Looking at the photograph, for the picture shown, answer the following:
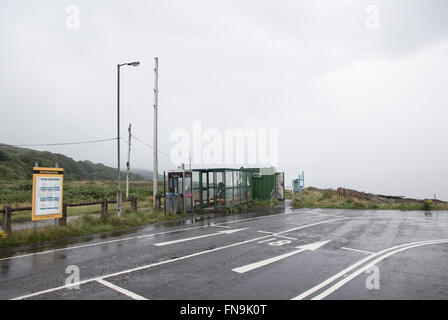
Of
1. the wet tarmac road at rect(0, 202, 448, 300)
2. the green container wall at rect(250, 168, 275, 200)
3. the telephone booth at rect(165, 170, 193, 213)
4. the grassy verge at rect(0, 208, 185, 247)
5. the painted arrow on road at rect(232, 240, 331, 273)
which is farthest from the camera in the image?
the green container wall at rect(250, 168, 275, 200)

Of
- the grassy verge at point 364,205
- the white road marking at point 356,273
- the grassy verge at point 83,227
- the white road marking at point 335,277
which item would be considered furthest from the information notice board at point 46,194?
the grassy verge at point 364,205

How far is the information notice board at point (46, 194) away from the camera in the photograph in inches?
415

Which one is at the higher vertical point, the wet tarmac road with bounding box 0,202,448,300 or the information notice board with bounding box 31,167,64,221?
the information notice board with bounding box 31,167,64,221

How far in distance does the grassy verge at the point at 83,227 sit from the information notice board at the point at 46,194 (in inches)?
21.0

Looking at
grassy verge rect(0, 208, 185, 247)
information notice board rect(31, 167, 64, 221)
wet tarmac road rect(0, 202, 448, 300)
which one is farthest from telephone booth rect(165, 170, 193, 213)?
information notice board rect(31, 167, 64, 221)

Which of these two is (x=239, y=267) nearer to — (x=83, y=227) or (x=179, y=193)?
(x=83, y=227)

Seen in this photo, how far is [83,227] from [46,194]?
192 cm

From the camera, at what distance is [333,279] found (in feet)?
19.7

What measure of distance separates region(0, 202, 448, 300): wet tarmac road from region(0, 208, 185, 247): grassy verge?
1127 millimetres

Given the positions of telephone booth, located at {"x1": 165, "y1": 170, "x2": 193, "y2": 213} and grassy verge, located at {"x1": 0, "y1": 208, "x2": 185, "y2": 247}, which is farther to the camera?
telephone booth, located at {"x1": 165, "y1": 170, "x2": 193, "y2": 213}

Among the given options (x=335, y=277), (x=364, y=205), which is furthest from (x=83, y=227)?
(x=364, y=205)

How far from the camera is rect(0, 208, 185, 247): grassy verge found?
32.3ft

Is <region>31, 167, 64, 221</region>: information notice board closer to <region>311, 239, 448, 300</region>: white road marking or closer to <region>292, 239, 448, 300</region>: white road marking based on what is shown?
<region>292, 239, 448, 300</region>: white road marking

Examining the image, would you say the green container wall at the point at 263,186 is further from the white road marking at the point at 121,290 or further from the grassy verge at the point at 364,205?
the white road marking at the point at 121,290
